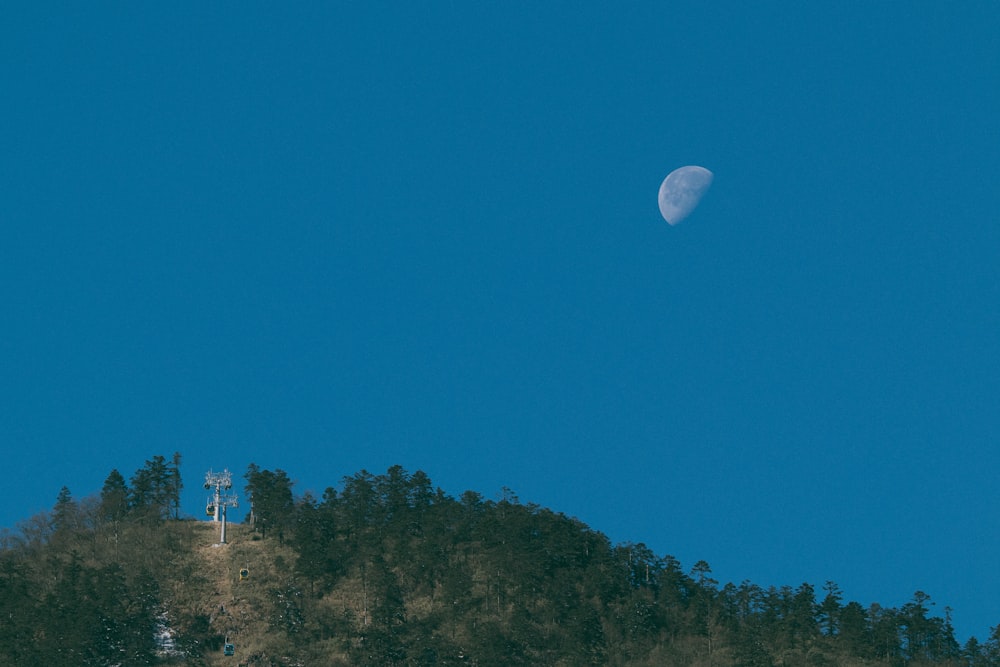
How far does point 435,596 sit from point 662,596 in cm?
2337

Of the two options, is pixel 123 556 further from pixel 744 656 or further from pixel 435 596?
pixel 744 656

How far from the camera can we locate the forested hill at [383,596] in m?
143

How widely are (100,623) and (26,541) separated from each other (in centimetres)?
2440

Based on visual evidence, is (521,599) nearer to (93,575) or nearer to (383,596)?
(383,596)

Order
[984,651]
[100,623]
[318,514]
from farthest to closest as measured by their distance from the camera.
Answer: [318,514]
[984,651]
[100,623]

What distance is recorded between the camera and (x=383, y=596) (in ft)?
495

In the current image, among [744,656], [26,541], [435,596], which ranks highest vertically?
[26,541]

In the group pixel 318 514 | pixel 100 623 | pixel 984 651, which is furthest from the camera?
pixel 318 514

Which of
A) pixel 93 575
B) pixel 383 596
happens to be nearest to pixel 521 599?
pixel 383 596

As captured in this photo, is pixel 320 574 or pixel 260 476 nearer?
pixel 320 574

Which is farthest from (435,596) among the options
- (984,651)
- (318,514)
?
(984,651)

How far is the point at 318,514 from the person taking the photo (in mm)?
161750

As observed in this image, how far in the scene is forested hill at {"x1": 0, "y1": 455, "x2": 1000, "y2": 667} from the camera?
142875 millimetres

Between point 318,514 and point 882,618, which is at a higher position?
point 318,514
